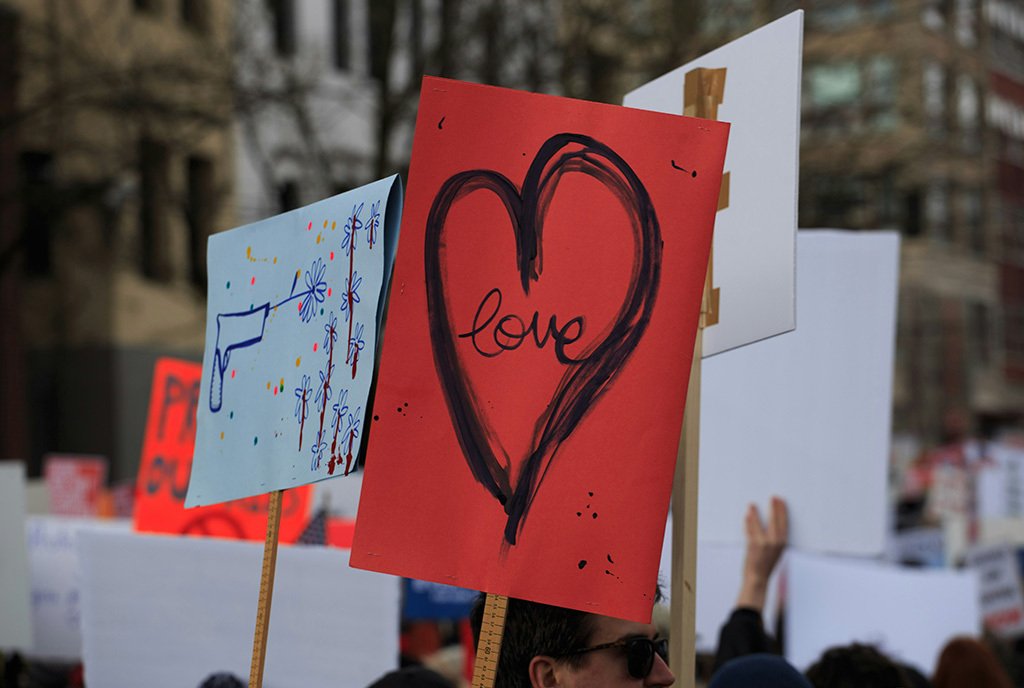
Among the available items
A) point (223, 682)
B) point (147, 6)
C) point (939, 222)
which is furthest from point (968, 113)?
point (223, 682)

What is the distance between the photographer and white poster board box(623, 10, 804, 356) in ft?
9.93

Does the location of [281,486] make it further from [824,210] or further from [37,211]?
[824,210]

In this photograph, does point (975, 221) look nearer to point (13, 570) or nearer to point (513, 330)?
point (13, 570)

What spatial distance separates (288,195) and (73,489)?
360 inches

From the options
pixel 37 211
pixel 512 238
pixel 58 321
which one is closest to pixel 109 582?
pixel 512 238

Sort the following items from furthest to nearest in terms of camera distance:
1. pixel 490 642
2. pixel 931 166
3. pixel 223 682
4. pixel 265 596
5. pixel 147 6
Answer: pixel 931 166 → pixel 147 6 → pixel 223 682 → pixel 265 596 → pixel 490 642

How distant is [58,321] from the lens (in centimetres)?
1959

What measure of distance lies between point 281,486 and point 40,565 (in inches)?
123

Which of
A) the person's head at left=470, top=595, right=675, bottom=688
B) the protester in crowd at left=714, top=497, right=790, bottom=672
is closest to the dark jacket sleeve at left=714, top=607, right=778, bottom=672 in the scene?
the protester in crowd at left=714, top=497, right=790, bottom=672

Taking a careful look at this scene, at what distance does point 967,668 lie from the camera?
456 centimetres

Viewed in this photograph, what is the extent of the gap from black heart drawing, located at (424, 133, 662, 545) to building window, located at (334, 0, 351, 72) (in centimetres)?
1961

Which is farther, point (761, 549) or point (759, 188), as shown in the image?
point (761, 549)

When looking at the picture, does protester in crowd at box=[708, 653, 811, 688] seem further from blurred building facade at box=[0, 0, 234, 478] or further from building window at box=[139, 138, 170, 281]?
building window at box=[139, 138, 170, 281]

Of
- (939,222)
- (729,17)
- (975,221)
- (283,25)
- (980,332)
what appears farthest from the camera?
(980,332)
